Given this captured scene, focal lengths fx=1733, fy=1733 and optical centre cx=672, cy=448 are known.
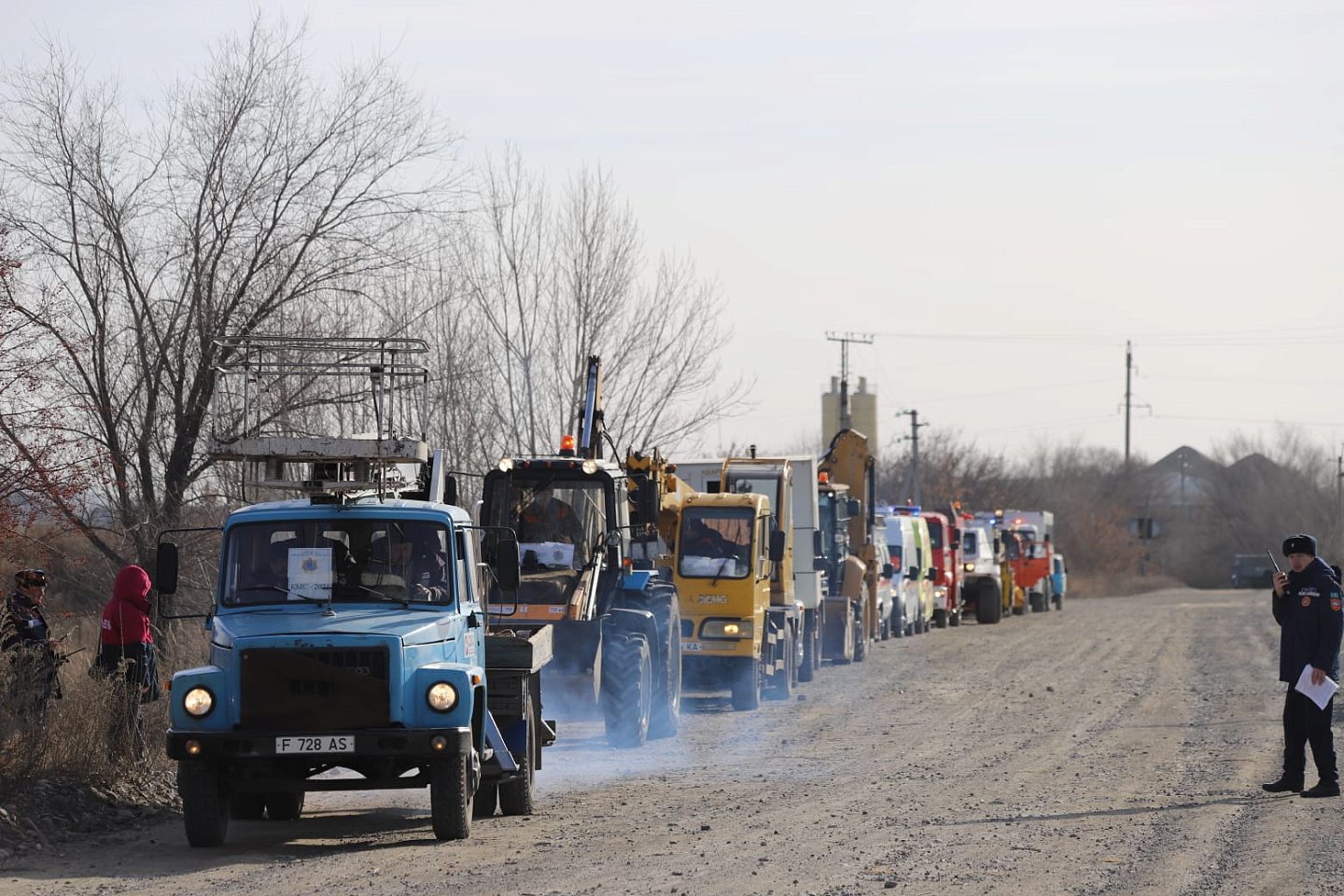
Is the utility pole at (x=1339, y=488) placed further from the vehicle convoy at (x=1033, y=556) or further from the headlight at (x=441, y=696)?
the headlight at (x=441, y=696)

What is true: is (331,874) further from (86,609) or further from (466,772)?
(86,609)

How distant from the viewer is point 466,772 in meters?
10.9

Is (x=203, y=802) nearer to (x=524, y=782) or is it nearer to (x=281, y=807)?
(x=281, y=807)

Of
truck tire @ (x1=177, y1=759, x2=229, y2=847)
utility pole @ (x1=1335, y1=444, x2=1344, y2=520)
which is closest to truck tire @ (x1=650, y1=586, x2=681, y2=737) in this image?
truck tire @ (x1=177, y1=759, x2=229, y2=847)

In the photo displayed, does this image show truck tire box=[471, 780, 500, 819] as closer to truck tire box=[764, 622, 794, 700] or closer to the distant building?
truck tire box=[764, 622, 794, 700]

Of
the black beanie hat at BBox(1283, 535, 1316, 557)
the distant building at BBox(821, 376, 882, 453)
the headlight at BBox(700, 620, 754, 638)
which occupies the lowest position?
the headlight at BBox(700, 620, 754, 638)

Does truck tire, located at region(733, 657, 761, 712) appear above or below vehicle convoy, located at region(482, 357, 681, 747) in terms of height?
below

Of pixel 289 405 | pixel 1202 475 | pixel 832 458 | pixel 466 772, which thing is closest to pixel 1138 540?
pixel 1202 475

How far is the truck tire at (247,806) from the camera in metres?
12.2

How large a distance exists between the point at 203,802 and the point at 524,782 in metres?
2.46

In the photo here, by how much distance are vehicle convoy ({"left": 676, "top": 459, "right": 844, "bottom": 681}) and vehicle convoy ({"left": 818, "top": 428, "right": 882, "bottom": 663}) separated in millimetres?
1170

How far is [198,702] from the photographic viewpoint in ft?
34.6

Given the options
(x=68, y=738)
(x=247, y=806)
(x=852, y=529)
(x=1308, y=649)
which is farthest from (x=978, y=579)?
(x=68, y=738)

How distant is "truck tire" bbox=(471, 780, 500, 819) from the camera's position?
1233cm
